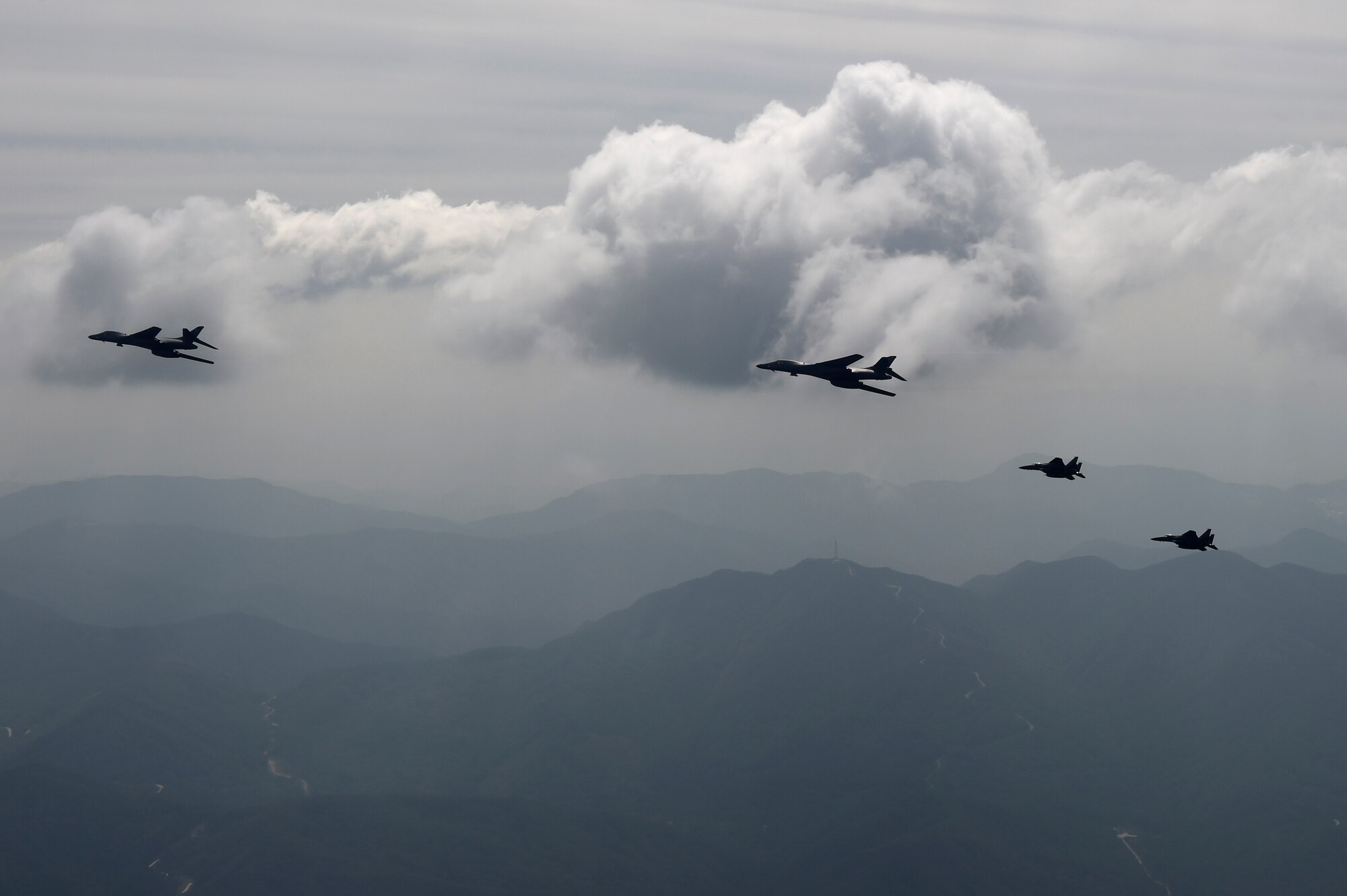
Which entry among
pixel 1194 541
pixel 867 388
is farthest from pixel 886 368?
pixel 1194 541

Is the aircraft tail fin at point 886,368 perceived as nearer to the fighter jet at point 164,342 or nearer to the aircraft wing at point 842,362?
the aircraft wing at point 842,362

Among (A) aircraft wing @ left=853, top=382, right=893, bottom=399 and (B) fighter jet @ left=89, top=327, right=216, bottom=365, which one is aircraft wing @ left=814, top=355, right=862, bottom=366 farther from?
(B) fighter jet @ left=89, top=327, right=216, bottom=365

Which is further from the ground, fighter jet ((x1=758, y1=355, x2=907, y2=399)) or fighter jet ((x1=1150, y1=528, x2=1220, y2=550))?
fighter jet ((x1=758, y1=355, x2=907, y2=399))

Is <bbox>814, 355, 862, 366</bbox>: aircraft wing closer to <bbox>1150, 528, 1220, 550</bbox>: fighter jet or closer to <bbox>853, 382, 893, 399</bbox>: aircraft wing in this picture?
<bbox>853, 382, 893, 399</bbox>: aircraft wing

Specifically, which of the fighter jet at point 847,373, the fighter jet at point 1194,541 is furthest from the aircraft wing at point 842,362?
the fighter jet at point 1194,541

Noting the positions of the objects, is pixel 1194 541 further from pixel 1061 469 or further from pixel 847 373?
pixel 847 373

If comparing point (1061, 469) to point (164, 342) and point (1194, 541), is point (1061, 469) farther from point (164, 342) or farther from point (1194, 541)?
point (164, 342)

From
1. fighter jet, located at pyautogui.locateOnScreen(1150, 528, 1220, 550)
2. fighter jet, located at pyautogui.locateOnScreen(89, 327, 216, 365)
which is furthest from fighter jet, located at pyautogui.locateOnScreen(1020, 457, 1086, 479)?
fighter jet, located at pyautogui.locateOnScreen(89, 327, 216, 365)

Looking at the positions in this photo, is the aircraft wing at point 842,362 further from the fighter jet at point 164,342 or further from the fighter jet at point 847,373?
the fighter jet at point 164,342

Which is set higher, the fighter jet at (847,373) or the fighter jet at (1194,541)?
the fighter jet at (847,373)

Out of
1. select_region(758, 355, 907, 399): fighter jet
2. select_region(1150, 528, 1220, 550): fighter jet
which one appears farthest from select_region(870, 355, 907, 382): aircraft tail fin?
select_region(1150, 528, 1220, 550): fighter jet

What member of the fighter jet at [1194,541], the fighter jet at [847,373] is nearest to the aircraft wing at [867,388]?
the fighter jet at [847,373]

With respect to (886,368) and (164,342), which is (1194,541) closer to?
(886,368)
